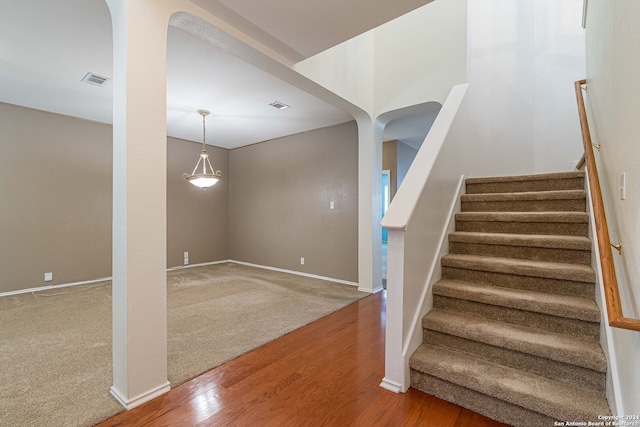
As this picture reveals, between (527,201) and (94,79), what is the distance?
15.3 feet

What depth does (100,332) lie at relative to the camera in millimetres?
2684

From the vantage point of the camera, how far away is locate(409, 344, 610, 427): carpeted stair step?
55.1 inches

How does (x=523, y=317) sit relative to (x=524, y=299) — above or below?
below

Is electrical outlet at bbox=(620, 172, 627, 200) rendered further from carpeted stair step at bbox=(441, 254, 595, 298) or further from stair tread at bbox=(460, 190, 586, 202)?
stair tread at bbox=(460, 190, 586, 202)

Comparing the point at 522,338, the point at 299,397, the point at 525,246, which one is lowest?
the point at 299,397

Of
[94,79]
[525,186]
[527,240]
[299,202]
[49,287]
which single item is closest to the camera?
[527,240]

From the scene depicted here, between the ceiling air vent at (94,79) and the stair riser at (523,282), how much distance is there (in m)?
4.02

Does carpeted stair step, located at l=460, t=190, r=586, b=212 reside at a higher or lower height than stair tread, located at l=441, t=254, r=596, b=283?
higher

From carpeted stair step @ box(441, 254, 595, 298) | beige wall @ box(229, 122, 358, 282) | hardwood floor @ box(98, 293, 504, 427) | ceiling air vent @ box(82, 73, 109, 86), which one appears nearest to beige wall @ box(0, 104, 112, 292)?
ceiling air vent @ box(82, 73, 109, 86)

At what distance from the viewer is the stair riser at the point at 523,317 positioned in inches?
65.2

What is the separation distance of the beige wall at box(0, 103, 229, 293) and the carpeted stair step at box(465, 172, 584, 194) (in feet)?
17.9

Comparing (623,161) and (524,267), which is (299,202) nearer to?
(524,267)

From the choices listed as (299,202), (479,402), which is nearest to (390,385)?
(479,402)

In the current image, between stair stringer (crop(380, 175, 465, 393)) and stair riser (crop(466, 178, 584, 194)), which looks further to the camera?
stair riser (crop(466, 178, 584, 194))
